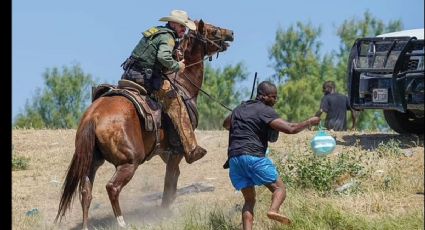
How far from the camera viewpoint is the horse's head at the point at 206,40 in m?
12.6

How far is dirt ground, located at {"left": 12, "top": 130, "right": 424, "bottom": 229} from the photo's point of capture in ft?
39.5

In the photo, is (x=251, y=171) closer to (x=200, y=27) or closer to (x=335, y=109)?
(x=200, y=27)

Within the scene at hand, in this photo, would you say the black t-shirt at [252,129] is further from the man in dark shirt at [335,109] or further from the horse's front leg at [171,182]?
the man in dark shirt at [335,109]

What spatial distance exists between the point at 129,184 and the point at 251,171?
500 centimetres

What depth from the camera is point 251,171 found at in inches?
372

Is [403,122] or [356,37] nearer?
[403,122]

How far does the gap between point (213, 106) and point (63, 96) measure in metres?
12.5

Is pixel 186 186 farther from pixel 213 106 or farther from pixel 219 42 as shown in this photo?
pixel 213 106

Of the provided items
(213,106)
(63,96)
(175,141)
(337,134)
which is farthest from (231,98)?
(175,141)

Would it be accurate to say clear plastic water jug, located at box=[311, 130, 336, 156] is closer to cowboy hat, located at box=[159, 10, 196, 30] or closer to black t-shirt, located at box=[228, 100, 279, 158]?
black t-shirt, located at box=[228, 100, 279, 158]

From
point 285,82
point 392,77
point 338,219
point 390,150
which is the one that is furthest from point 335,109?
point 285,82

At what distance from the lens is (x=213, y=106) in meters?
50.8

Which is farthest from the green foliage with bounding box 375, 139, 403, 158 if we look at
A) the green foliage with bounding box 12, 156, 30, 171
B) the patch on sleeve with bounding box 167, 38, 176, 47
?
the green foliage with bounding box 12, 156, 30, 171

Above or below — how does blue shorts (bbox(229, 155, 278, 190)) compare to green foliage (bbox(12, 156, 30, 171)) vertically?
above
